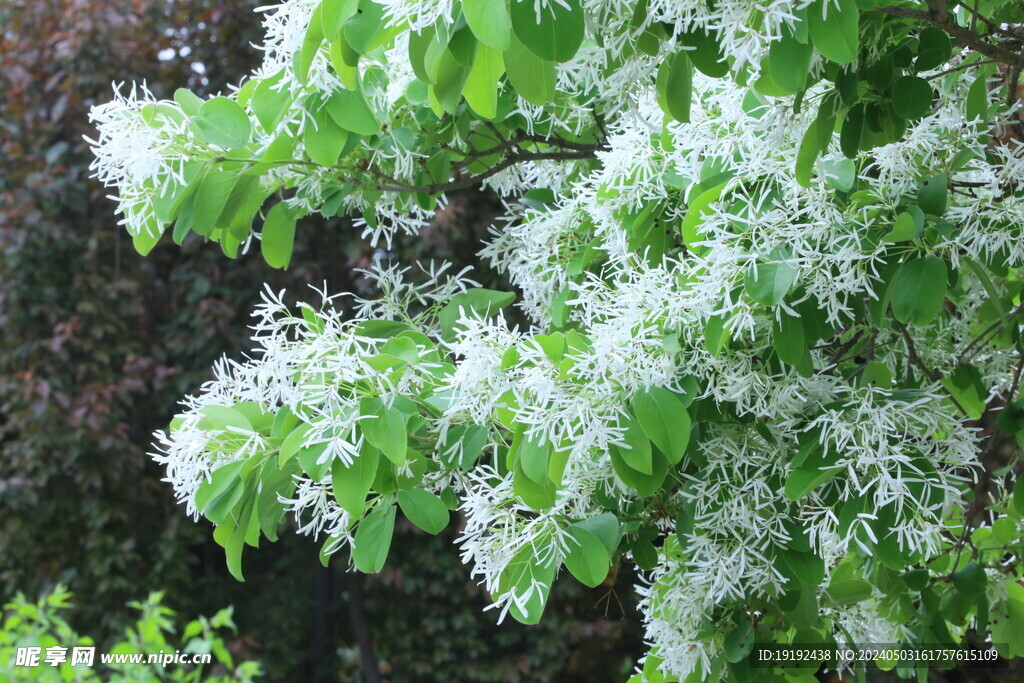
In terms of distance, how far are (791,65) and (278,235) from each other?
0.78 meters

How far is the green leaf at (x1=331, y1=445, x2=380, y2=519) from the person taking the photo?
2.93 feet

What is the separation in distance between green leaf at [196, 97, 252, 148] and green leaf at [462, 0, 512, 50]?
540 millimetres

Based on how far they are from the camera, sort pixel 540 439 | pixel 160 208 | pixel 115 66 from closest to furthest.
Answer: pixel 540 439
pixel 160 208
pixel 115 66

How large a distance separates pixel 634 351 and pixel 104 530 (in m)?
2.57

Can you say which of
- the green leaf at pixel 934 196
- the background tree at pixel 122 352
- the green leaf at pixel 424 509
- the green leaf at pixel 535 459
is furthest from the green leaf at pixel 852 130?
the background tree at pixel 122 352

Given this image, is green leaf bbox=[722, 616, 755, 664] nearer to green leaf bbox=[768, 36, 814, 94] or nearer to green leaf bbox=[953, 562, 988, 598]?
green leaf bbox=[953, 562, 988, 598]

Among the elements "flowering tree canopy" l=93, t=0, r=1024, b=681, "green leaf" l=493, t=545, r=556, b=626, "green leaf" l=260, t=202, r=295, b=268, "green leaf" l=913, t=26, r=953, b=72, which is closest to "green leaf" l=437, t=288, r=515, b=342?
"flowering tree canopy" l=93, t=0, r=1024, b=681

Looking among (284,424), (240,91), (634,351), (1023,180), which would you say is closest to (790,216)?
(634,351)

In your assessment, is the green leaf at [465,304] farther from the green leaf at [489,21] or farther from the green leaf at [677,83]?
the green leaf at [489,21]

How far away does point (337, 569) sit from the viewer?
322cm

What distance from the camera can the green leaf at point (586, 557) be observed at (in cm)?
92

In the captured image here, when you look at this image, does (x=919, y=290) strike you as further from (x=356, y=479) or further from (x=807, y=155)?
(x=356, y=479)

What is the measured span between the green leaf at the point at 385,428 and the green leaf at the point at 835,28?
0.50 m

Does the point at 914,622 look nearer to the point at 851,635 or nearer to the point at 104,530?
the point at 851,635
